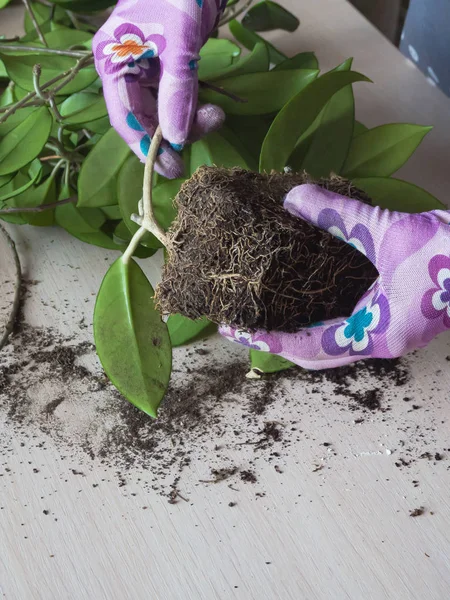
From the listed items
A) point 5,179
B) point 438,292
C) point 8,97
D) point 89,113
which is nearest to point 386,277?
point 438,292

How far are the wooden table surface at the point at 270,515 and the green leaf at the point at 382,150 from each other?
0.27 m

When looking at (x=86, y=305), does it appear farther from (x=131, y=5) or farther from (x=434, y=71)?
(x=434, y=71)

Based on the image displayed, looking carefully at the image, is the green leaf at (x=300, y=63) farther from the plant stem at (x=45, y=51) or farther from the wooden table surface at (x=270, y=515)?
the wooden table surface at (x=270, y=515)

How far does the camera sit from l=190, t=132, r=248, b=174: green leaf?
0.90 metres

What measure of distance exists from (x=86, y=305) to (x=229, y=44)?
1.66ft

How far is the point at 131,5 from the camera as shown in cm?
86

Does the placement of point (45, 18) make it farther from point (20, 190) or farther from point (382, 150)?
point (382, 150)

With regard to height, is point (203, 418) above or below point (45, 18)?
below

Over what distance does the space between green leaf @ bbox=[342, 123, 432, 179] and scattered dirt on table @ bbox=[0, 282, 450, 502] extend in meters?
0.29

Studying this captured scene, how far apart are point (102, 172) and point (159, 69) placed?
0.17 meters

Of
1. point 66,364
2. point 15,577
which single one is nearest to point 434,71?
point 66,364

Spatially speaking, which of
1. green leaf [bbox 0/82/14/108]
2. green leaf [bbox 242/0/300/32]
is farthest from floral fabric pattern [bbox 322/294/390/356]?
green leaf [bbox 242/0/300/32]

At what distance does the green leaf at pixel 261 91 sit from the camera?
95cm

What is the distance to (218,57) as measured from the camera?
3.48 ft
